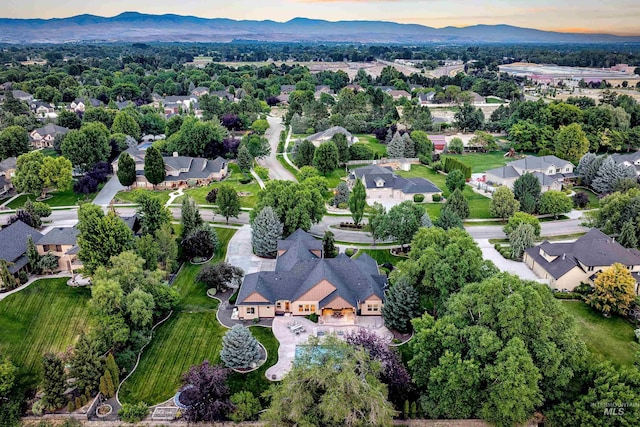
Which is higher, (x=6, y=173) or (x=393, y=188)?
(x=393, y=188)

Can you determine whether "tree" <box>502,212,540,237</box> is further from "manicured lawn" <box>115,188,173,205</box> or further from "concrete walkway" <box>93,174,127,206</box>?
"concrete walkway" <box>93,174,127,206</box>

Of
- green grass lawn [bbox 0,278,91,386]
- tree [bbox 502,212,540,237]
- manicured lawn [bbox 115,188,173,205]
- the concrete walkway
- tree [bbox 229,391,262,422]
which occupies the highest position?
tree [bbox 502,212,540,237]

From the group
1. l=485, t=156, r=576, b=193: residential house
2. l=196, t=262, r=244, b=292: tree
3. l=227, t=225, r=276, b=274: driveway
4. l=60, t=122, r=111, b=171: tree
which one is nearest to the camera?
l=196, t=262, r=244, b=292: tree

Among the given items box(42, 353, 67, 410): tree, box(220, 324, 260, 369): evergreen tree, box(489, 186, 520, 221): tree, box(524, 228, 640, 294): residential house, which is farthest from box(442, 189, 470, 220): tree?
box(42, 353, 67, 410): tree

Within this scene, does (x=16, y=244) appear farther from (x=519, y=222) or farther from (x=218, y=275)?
(x=519, y=222)

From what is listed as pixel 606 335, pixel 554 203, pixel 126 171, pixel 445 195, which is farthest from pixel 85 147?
pixel 606 335
